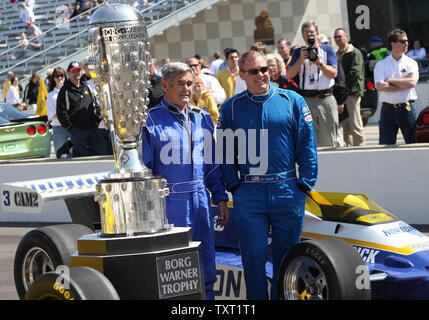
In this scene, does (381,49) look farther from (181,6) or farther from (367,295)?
(181,6)

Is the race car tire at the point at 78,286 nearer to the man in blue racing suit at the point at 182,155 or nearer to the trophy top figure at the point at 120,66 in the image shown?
the trophy top figure at the point at 120,66

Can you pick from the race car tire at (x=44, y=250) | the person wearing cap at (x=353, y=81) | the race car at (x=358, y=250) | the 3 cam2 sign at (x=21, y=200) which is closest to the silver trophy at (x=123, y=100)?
the 3 cam2 sign at (x=21, y=200)

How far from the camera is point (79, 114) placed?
1113 centimetres

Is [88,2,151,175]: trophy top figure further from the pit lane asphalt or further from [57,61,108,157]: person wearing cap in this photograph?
[57,61,108,157]: person wearing cap

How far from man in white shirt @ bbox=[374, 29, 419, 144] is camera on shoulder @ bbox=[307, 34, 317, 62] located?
916mm

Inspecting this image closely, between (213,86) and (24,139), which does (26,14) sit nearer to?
(24,139)

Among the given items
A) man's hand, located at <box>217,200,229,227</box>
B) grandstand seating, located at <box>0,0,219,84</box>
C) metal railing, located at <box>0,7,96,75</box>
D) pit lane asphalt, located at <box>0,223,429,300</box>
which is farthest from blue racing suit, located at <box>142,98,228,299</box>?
metal railing, located at <box>0,7,96,75</box>

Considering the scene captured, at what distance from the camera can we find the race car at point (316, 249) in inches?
181

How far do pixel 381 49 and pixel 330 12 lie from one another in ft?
45.5

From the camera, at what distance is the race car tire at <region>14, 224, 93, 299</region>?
16.0 ft

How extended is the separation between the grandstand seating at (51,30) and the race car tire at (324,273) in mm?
19261

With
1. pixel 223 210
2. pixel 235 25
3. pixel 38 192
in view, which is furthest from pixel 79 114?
pixel 235 25

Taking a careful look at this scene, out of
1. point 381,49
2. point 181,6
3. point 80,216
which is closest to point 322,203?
point 80,216

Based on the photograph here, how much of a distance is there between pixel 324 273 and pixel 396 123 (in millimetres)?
5652
